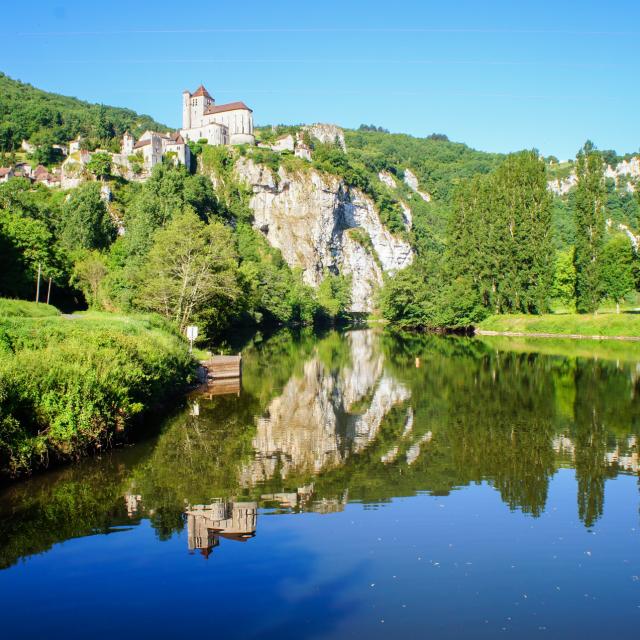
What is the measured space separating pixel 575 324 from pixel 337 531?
5769 cm

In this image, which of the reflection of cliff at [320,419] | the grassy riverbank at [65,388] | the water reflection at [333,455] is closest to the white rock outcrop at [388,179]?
the reflection of cliff at [320,419]

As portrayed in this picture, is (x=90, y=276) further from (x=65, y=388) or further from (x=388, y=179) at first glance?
(x=388, y=179)

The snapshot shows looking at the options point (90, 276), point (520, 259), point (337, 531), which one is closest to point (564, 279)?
point (520, 259)

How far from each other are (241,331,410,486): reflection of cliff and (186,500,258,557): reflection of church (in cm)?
186

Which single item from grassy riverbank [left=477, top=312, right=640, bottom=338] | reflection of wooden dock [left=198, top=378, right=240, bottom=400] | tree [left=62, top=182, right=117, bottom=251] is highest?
tree [left=62, top=182, right=117, bottom=251]

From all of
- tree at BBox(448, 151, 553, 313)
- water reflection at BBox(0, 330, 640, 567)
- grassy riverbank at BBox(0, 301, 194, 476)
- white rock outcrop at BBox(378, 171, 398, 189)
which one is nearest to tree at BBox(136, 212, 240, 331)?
water reflection at BBox(0, 330, 640, 567)

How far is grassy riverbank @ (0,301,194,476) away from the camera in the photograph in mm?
14852

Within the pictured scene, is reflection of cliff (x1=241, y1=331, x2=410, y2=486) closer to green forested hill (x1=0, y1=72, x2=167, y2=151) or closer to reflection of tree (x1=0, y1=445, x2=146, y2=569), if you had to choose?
reflection of tree (x1=0, y1=445, x2=146, y2=569)

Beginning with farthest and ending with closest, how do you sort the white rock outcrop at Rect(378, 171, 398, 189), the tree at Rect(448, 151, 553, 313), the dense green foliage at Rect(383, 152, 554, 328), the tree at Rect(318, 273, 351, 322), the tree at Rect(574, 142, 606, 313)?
1. the white rock outcrop at Rect(378, 171, 398, 189)
2. the tree at Rect(318, 273, 351, 322)
3. the dense green foliage at Rect(383, 152, 554, 328)
4. the tree at Rect(448, 151, 553, 313)
5. the tree at Rect(574, 142, 606, 313)

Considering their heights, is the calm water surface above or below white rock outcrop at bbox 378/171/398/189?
below

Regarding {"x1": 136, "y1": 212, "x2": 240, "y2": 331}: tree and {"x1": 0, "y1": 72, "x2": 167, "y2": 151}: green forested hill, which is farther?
{"x1": 0, "y1": 72, "x2": 167, "y2": 151}: green forested hill

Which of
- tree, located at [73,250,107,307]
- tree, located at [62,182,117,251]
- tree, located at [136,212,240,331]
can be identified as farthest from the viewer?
tree, located at [62,182,117,251]

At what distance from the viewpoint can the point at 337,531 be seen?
1259cm

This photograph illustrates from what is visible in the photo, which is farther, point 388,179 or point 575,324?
point 388,179
